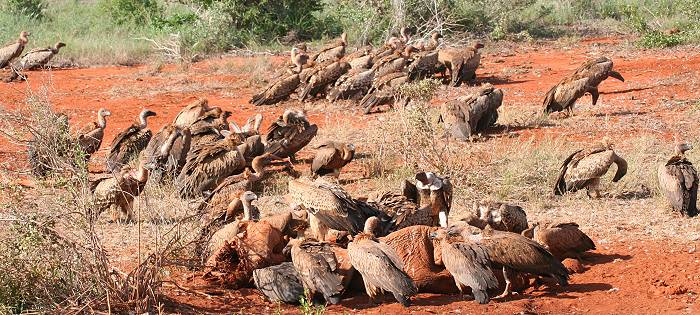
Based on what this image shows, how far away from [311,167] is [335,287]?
5.17m

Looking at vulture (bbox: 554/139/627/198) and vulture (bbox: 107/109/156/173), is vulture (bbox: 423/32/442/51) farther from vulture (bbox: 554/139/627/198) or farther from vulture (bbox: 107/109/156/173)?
vulture (bbox: 554/139/627/198)

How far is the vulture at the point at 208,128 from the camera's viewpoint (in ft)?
42.9

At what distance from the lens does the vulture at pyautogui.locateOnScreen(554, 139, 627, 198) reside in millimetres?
10414

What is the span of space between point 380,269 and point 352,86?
33.8 feet

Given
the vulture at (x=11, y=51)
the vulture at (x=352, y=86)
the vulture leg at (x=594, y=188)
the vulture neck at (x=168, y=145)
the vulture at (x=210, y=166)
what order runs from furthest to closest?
1. the vulture at (x=11, y=51)
2. the vulture at (x=352, y=86)
3. the vulture neck at (x=168, y=145)
4. the vulture at (x=210, y=166)
5. the vulture leg at (x=594, y=188)

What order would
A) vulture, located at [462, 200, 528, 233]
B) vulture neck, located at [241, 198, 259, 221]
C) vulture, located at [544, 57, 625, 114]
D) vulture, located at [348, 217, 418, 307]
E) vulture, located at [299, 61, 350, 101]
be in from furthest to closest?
vulture, located at [299, 61, 350, 101] → vulture, located at [544, 57, 625, 114] → vulture neck, located at [241, 198, 259, 221] → vulture, located at [462, 200, 528, 233] → vulture, located at [348, 217, 418, 307]

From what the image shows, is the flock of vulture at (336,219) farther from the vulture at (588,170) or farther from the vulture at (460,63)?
the vulture at (460,63)

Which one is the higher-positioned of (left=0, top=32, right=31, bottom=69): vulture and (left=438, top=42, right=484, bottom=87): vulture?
(left=438, top=42, right=484, bottom=87): vulture

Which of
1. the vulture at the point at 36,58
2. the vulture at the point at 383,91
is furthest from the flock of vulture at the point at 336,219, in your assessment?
the vulture at the point at 36,58

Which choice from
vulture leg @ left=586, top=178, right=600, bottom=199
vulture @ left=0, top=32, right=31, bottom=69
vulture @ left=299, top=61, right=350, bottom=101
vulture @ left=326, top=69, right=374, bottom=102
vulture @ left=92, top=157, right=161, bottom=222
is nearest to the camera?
vulture @ left=92, top=157, right=161, bottom=222

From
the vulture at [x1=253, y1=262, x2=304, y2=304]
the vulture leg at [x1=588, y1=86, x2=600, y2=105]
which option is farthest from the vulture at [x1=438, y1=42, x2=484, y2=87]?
the vulture at [x1=253, y1=262, x2=304, y2=304]

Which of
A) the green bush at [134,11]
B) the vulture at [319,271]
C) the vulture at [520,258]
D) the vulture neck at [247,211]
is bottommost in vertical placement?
the green bush at [134,11]

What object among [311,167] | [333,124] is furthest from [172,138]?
[333,124]

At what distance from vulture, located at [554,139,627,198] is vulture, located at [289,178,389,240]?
2.60 m
